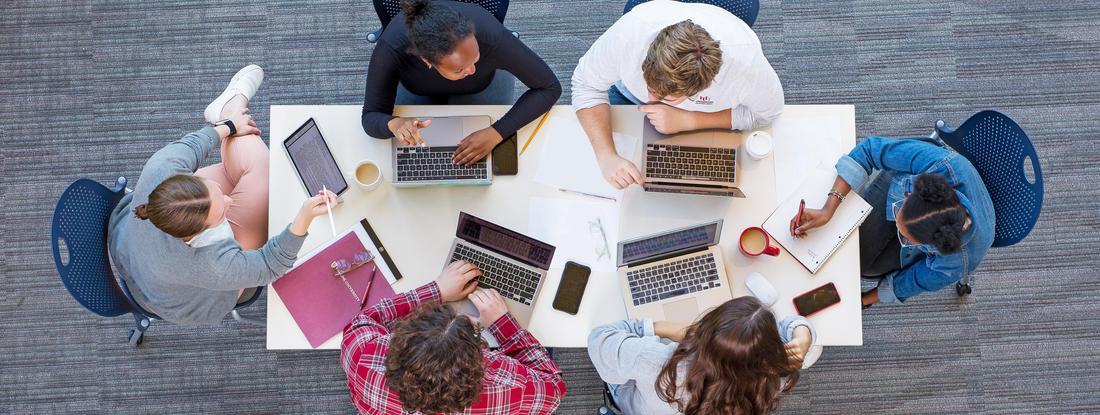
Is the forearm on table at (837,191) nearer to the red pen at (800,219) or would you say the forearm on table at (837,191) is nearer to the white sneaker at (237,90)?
the red pen at (800,219)

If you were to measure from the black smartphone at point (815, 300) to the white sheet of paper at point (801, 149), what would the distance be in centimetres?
27

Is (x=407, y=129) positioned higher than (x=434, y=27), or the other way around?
(x=434, y=27)

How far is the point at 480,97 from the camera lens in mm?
2287

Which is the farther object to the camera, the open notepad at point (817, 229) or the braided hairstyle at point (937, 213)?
the open notepad at point (817, 229)

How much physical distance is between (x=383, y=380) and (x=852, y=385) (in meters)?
1.80

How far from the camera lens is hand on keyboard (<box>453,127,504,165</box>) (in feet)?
6.38

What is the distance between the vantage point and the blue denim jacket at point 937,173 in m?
1.85

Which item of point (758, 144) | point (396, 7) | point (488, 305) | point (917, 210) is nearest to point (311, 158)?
point (396, 7)

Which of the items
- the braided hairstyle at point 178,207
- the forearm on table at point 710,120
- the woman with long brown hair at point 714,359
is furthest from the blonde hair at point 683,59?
the braided hairstyle at point 178,207

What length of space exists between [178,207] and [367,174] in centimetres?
48

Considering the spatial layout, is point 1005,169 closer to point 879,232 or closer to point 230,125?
point 879,232

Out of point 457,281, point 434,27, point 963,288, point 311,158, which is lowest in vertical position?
point 963,288

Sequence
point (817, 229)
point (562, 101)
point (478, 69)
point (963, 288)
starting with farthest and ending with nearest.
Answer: point (562, 101) < point (963, 288) < point (478, 69) < point (817, 229)

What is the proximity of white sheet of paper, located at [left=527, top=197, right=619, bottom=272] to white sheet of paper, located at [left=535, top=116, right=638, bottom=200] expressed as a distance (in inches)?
1.7
